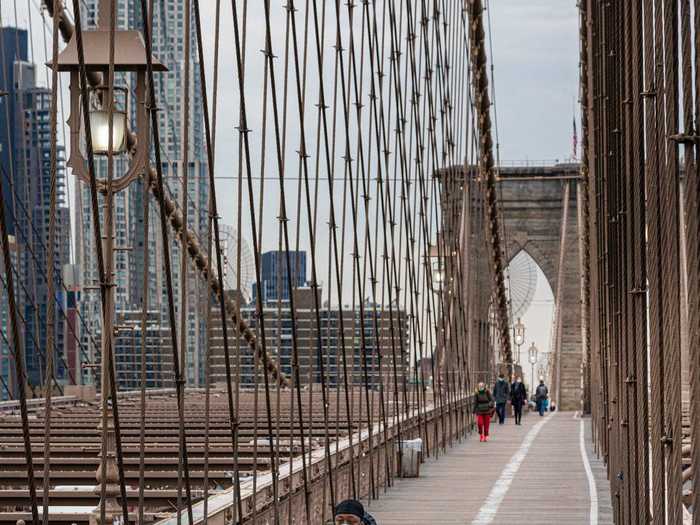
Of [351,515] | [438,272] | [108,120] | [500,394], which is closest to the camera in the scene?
[108,120]

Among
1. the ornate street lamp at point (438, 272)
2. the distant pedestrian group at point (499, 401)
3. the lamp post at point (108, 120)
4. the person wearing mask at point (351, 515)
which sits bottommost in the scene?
the distant pedestrian group at point (499, 401)

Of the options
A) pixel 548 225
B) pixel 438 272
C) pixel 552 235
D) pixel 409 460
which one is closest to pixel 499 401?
pixel 438 272

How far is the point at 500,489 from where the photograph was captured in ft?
41.3

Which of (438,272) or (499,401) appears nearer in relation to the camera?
(438,272)

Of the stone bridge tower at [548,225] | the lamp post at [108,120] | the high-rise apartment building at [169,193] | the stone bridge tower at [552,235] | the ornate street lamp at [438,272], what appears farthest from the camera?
the stone bridge tower at [548,225]

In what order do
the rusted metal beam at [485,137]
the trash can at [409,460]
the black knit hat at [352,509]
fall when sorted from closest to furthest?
the black knit hat at [352,509] < the trash can at [409,460] < the rusted metal beam at [485,137]

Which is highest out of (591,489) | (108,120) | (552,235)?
(552,235)

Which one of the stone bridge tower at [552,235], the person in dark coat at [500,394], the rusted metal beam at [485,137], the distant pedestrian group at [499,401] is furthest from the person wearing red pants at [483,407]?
the stone bridge tower at [552,235]

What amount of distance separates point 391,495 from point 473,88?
54.3ft

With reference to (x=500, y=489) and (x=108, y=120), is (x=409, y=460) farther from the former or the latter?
(x=108, y=120)

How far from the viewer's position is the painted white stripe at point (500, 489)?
34.3 feet

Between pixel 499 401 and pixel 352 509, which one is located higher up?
pixel 352 509

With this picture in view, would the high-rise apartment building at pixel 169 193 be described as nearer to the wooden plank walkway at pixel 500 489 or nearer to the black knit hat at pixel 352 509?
the wooden plank walkway at pixel 500 489

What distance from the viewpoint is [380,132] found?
1381 centimetres
